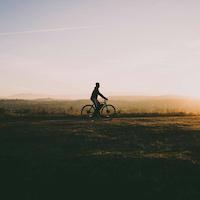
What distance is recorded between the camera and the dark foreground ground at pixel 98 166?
1723 cm

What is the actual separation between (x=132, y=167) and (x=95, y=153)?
2316 mm

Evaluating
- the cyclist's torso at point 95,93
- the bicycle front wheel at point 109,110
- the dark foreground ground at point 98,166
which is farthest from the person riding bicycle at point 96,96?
the dark foreground ground at point 98,166

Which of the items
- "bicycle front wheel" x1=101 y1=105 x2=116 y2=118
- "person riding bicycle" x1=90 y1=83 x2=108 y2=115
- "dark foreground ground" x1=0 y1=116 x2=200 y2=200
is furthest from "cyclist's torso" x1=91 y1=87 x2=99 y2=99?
"dark foreground ground" x1=0 y1=116 x2=200 y2=200

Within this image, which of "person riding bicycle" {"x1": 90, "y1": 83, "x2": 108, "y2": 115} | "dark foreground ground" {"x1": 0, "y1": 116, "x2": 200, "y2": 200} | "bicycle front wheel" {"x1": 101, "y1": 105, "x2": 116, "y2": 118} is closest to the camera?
"dark foreground ground" {"x1": 0, "y1": 116, "x2": 200, "y2": 200}

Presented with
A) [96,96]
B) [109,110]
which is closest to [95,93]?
[96,96]

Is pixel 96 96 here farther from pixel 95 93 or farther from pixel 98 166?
pixel 98 166

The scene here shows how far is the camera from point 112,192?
56.3 ft

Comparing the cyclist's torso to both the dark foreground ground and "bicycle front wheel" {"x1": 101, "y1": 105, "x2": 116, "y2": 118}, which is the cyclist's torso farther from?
the dark foreground ground

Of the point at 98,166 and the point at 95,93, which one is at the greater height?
the point at 95,93

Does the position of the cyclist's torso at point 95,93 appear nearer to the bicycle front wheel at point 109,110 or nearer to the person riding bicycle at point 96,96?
the person riding bicycle at point 96,96

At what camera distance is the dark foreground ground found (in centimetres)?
1723

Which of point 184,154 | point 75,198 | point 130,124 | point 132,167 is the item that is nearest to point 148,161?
point 132,167

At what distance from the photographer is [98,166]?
18609 mm

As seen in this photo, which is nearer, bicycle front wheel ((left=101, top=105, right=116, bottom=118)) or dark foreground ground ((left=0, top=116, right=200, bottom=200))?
dark foreground ground ((left=0, top=116, right=200, bottom=200))
